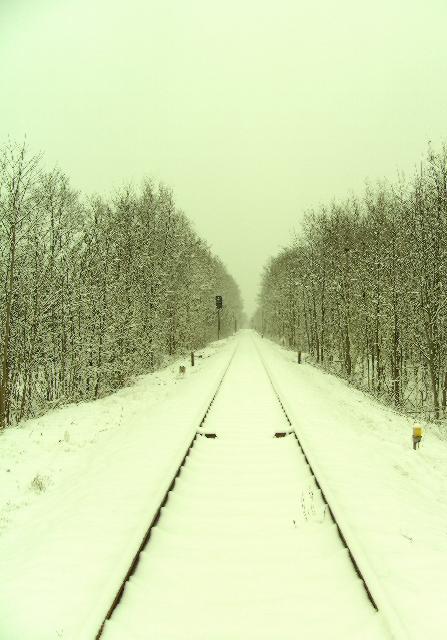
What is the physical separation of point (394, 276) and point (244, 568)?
68.2 feet

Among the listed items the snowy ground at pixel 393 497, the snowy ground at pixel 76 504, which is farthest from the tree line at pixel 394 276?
the snowy ground at pixel 76 504

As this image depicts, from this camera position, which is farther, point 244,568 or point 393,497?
point 393,497

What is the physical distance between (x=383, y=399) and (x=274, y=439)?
45.4 ft

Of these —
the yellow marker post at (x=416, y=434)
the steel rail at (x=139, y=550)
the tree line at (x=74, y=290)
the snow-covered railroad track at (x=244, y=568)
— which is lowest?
the yellow marker post at (x=416, y=434)

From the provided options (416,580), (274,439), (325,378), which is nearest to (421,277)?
(325,378)

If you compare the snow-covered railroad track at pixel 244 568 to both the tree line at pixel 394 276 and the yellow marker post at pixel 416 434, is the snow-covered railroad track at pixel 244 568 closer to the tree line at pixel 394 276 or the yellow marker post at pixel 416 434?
the yellow marker post at pixel 416 434

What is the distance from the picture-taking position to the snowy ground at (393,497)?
4.01 meters

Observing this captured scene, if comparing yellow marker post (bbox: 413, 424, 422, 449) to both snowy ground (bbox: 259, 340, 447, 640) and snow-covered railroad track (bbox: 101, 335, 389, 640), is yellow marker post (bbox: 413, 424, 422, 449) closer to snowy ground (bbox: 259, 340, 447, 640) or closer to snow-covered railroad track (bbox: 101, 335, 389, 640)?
snowy ground (bbox: 259, 340, 447, 640)

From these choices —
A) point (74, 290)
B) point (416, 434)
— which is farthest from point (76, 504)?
point (74, 290)

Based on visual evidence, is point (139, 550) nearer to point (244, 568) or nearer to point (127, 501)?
point (244, 568)

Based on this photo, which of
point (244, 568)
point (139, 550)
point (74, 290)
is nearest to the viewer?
point (244, 568)

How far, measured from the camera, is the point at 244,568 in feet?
14.3

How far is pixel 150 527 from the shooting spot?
500 centimetres

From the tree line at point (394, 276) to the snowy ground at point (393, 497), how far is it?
6.37 metres
